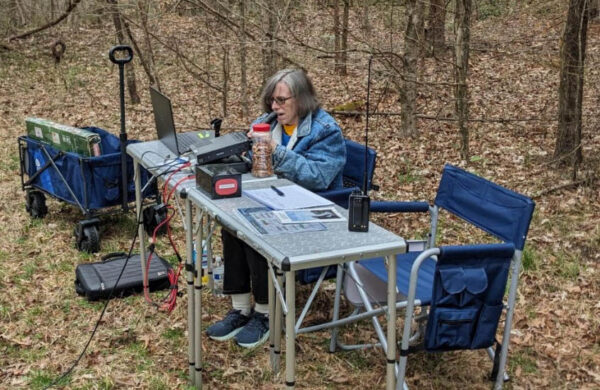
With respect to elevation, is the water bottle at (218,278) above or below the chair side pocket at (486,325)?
below

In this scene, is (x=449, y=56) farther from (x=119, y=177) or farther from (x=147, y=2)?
(x=119, y=177)

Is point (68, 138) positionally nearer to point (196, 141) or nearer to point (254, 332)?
point (196, 141)

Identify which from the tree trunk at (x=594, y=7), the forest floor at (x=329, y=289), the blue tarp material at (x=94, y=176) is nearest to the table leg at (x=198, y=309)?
the forest floor at (x=329, y=289)

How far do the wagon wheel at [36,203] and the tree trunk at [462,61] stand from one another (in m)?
4.03

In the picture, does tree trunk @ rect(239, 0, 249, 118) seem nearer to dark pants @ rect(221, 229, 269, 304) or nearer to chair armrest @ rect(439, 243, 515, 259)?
dark pants @ rect(221, 229, 269, 304)

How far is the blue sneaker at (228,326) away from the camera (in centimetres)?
352

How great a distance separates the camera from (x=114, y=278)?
4.13 metres

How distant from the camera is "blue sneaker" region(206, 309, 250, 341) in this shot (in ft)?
11.5

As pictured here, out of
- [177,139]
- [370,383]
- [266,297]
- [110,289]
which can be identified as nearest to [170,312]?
[110,289]

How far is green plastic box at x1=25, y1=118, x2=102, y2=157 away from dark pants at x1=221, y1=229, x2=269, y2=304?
1.75 m

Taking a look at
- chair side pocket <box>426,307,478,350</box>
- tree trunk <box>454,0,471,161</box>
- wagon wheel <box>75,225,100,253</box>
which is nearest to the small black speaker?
chair side pocket <box>426,307,478,350</box>

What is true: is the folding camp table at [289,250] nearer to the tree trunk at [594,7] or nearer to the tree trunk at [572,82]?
the tree trunk at [572,82]

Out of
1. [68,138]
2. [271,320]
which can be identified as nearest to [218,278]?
[271,320]

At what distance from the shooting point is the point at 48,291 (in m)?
4.16
